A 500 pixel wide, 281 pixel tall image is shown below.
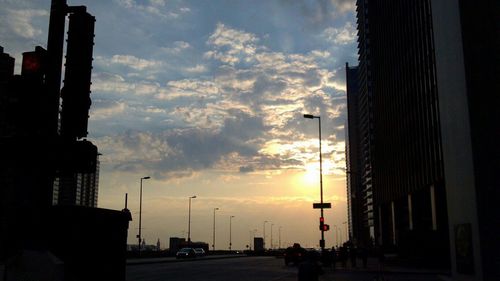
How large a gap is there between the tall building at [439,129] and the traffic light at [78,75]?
1141 cm

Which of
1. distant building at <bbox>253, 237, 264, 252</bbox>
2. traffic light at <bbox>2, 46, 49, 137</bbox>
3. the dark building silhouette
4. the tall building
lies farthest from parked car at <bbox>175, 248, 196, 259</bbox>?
traffic light at <bbox>2, 46, 49, 137</bbox>

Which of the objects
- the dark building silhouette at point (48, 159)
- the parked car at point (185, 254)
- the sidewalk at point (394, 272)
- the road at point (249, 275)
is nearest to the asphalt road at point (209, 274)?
the road at point (249, 275)

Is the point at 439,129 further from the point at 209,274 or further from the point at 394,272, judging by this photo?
the point at 209,274

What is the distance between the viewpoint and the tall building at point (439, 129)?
13.7 meters

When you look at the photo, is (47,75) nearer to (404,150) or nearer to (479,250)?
(479,250)

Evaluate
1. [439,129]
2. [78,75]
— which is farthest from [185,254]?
[78,75]

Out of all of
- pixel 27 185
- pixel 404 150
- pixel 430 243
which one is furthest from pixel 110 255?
pixel 404 150

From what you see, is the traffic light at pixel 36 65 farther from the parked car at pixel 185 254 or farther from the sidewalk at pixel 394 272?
the parked car at pixel 185 254

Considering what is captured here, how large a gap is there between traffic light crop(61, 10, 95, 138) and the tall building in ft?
37.4

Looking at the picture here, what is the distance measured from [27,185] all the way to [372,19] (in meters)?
84.0

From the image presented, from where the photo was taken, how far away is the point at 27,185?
504cm

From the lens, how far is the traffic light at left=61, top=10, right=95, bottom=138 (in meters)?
5.23

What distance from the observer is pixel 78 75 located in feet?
17.5

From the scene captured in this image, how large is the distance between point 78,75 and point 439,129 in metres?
46.1
